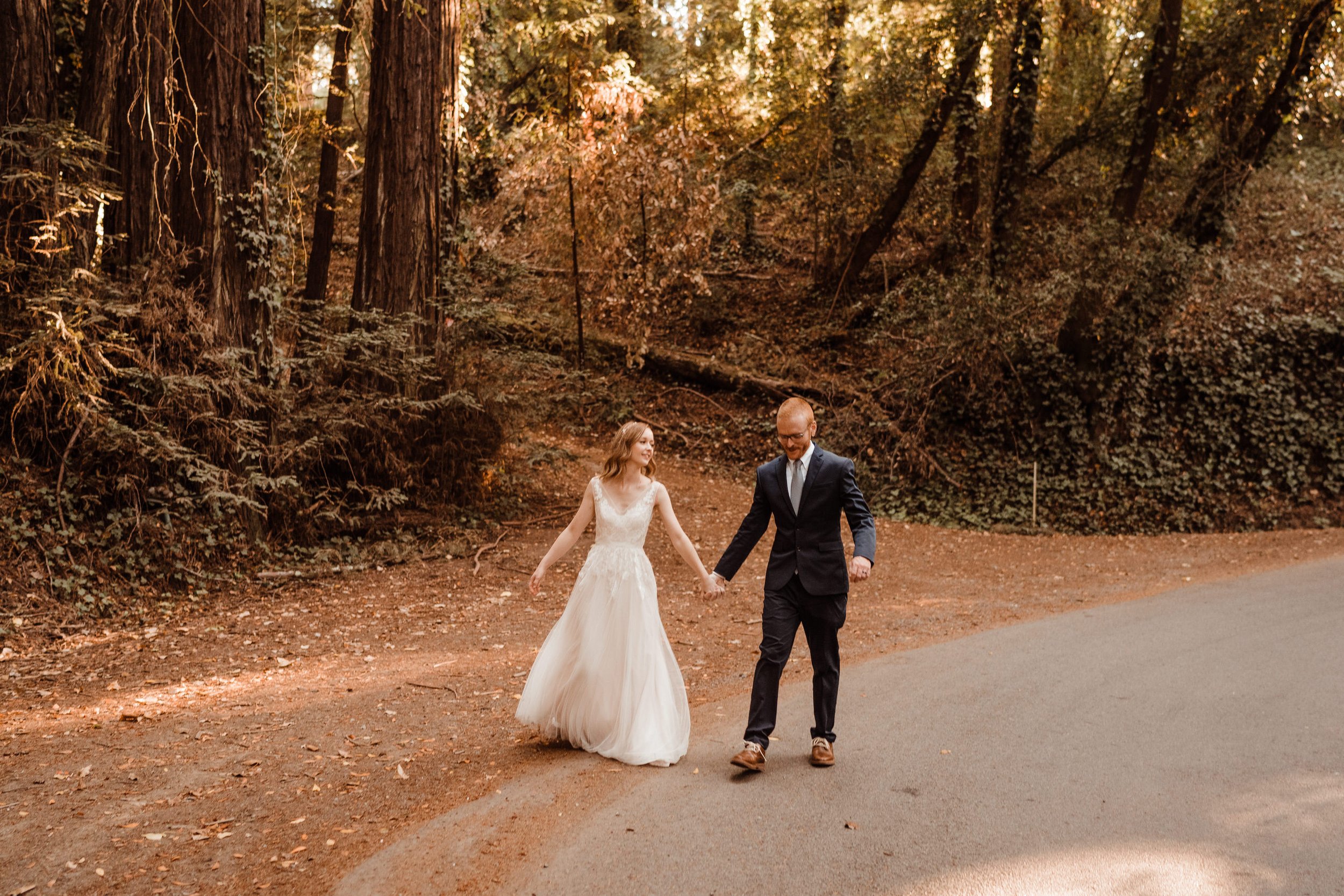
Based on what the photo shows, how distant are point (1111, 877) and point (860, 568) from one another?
5.99 ft

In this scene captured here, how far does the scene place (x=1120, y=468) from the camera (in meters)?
16.9

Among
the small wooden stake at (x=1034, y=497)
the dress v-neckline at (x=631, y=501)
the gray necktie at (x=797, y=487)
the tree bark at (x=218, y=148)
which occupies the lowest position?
the small wooden stake at (x=1034, y=497)

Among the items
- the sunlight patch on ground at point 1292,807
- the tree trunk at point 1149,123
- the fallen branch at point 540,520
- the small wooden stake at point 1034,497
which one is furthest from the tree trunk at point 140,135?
the tree trunk at point 1149,123

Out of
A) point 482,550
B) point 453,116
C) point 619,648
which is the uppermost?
point 453,116

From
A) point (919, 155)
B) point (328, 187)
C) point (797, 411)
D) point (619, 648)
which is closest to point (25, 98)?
point (328, 187)

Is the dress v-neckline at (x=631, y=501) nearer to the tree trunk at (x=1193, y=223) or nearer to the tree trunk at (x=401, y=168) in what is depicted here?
the tree trunk at (x=401, y=168)

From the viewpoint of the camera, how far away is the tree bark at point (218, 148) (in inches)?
427

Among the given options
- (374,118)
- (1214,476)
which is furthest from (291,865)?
(1214,476)

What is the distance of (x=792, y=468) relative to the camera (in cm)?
566

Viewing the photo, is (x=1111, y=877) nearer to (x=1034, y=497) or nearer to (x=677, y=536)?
(x=677, y=536)

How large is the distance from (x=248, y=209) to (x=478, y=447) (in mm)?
4202

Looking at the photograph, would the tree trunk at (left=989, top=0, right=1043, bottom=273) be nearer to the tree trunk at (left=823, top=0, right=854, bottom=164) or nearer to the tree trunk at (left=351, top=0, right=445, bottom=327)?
the tree trunk at (left=823, top=0, right=854, bottom=164)

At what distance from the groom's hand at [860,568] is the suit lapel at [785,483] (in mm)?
470

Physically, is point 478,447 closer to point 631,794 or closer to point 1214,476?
point 631,794
